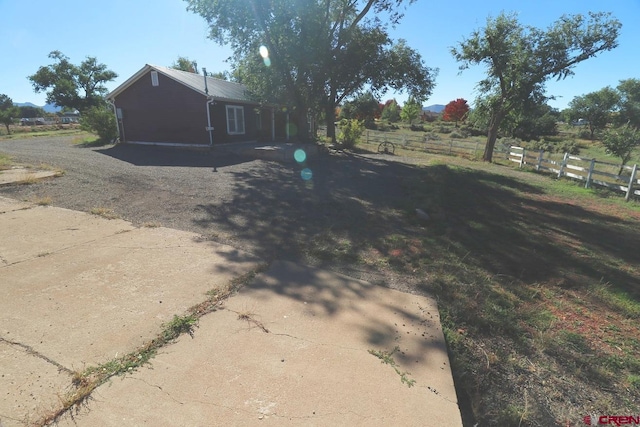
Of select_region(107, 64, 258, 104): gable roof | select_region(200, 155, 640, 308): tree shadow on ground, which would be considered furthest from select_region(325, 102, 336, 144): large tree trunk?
select_region(200, 155, 640, 308): tree shadow on ground

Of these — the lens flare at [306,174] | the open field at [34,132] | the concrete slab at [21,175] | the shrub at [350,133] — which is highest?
the shrub at [350,133]

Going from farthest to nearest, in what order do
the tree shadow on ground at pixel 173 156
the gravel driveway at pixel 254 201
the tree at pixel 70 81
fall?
the tree at pixel 70 81 < the tree shadow on ground at pixel 173 156 < the gravel driveway at pixel 254 201

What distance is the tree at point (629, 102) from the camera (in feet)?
155

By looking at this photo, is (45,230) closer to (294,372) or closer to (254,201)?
(254,201)

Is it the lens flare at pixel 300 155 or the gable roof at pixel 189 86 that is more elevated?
the gable roof at pixel 189 86

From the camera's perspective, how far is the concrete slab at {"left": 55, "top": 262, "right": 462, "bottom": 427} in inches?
79.6

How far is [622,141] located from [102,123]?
25074mm

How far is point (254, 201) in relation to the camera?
7.28m

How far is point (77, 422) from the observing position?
6.20ft

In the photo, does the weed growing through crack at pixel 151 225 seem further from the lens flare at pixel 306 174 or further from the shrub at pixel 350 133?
the shrub at pixel 350 133

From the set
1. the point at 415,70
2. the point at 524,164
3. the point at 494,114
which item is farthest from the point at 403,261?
the point at 415,70

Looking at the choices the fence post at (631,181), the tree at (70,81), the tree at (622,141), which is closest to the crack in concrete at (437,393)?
the fence post at (631,181)

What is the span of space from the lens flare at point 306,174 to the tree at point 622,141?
12.1 m

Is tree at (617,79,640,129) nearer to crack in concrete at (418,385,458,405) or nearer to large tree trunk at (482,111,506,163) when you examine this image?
Result: large tree trunk at (482,111,506,163)
